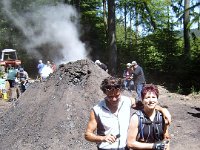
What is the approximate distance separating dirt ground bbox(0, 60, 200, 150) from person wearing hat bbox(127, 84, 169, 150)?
5.18m

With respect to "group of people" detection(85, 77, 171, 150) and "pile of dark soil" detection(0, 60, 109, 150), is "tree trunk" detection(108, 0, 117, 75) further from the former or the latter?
"group of people" detection(85, 77, 171, 150)

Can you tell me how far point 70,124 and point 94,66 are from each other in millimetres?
2866

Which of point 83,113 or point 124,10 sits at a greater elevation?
point 124,10

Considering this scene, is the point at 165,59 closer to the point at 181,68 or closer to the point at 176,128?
the point at 181,68

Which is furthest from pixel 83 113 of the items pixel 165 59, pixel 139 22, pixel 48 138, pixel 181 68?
pixel 139 22

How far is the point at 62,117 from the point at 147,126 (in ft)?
20.6

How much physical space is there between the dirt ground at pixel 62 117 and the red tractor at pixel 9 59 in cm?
1642

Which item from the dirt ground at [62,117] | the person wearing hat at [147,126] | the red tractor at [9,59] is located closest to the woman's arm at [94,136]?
the person wearing hat at [147,126]

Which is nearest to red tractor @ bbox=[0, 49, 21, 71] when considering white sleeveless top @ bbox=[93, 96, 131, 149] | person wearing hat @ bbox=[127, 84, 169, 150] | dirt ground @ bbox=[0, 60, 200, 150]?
dirt ground @ bbox=[0, 60, 200, 150]

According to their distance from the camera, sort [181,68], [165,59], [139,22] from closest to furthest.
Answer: [181,68]
[165,59]
[139,22]

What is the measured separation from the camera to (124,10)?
112ft

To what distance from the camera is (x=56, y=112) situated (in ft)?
32.1

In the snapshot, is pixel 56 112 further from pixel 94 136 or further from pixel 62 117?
pixel 94 136

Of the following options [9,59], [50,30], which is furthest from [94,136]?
[50,30]
